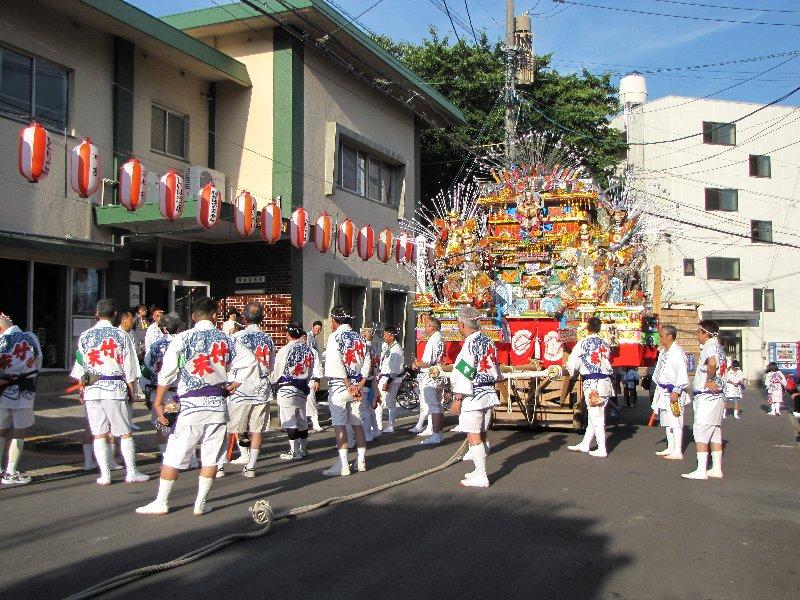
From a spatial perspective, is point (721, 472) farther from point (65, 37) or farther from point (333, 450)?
point (65, 37)

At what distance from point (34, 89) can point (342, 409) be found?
8753mm

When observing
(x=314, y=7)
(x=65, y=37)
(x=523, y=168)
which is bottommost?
(x=523, y=168)

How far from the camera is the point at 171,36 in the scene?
15.2 m

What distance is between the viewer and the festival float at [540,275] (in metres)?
12.3

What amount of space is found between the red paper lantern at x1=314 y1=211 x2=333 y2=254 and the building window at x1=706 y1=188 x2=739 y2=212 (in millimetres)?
23685

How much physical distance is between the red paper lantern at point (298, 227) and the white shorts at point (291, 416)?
630cm

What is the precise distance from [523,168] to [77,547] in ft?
36.3

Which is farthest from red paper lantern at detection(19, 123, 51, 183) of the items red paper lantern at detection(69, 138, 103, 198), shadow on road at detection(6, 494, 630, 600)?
shadow on road at detection(6, 494, 630, 600)

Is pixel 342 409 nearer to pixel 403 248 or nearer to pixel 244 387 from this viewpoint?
pixel 244 387

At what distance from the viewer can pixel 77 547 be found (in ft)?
18.9

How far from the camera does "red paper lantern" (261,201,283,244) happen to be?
14.7m

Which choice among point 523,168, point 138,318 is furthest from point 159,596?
point 523,168

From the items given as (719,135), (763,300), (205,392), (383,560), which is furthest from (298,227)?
(763,300)

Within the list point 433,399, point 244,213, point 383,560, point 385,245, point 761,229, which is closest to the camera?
point 383,560
